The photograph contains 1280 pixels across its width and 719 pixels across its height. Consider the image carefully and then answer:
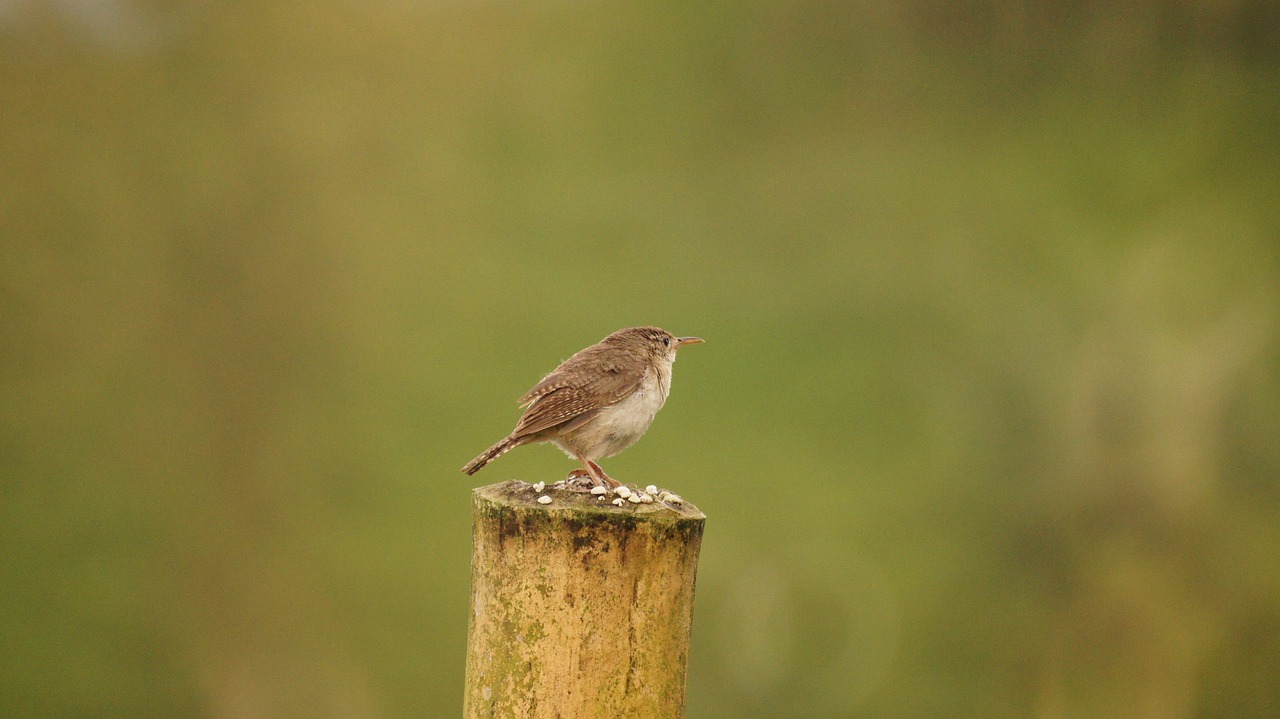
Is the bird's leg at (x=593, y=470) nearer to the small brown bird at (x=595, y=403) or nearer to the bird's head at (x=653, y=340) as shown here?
the small brown bird at (x=595, y=403)

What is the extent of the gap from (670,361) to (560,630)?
6.70ft

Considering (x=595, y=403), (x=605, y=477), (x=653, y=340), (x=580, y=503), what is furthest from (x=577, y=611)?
(x=653, y=340)

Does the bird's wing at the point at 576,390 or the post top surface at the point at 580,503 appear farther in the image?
the bird's wing at the point at 576,390

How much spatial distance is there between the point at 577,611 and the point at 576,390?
4.74 ft

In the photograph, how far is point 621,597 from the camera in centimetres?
204

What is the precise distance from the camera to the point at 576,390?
3414 mm

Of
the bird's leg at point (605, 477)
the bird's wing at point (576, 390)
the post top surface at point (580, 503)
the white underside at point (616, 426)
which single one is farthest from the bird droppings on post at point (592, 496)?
the white underside at point (616, 426)

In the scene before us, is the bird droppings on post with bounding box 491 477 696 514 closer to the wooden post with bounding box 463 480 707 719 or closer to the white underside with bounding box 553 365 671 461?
the wooden post with bounding box 463 480 707 719

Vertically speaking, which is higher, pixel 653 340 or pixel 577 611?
pixel 653 340

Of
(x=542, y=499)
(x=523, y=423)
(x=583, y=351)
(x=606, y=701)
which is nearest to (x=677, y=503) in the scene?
(x=542, y=499)

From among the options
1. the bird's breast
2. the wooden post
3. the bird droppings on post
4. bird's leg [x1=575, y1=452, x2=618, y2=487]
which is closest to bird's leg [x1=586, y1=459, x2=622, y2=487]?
bird's leg [x1=575, y1=452, x2=618, y2=487]

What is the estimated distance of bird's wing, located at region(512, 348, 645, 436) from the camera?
3.29 metres

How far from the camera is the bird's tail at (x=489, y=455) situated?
2.99 m

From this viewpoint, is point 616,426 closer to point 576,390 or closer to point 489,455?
point 576,390
